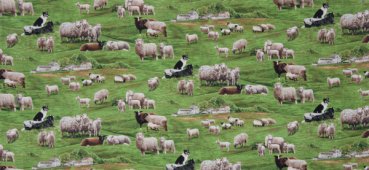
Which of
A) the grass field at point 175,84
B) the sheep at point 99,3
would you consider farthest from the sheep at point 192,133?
the sheep at point 99,3

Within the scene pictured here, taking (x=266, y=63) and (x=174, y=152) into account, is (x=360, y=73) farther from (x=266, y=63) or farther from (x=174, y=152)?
(x=174, y=152)

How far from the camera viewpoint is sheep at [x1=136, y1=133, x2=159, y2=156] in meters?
3.40

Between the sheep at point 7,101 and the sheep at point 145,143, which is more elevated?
the sheep at point 7,101

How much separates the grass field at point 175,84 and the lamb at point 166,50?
3cm

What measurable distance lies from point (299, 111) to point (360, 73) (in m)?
0.37

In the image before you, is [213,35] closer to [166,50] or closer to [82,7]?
[166,50]

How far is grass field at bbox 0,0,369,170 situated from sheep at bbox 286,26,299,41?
21 millimetres

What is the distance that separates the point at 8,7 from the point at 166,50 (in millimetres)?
801

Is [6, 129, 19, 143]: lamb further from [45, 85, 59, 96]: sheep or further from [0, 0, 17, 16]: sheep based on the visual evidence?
[0, 0, 17, 16]: sheep

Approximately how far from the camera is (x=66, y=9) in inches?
136

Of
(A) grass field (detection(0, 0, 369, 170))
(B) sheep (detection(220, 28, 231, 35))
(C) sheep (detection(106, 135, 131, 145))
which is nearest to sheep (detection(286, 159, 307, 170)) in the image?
(A) grass field (detection(0, 0, 369, 170))

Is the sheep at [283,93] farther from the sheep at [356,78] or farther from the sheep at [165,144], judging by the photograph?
the sheep at [165,144]

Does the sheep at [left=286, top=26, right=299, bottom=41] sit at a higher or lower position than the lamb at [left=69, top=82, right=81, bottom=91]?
higher

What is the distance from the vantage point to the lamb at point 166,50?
3465mm
